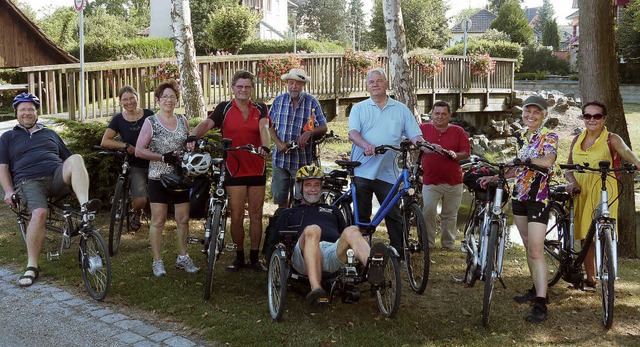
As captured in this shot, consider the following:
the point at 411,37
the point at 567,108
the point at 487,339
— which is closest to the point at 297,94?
the point at 487,339

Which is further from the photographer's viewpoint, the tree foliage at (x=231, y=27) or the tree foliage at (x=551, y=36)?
the tree foliage at (x=551, y=36)

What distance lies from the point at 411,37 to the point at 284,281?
158ft

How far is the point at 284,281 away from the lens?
5.33 metres

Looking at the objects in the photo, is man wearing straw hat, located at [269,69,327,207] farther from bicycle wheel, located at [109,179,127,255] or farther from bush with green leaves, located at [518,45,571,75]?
bush with green leaves, located at [518,45,571,75]

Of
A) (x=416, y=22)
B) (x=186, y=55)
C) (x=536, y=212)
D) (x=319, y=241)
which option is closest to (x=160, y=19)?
(x=416, y=22)

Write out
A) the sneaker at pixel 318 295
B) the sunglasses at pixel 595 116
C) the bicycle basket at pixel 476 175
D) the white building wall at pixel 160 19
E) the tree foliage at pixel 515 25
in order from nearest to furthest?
the sneaker at pixel 318 295 < the sunglasses at pixel 595 116 < the bicycle basket at pixel 476 175 < the white building wall at pixel 160 19 < the tree foliage at pixel 515 25

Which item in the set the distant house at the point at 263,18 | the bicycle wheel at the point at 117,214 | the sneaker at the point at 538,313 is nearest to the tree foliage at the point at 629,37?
the distant house at the point at 263,18

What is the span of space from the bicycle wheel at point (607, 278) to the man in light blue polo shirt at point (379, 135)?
1.77m

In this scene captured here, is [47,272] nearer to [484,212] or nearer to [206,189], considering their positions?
[206,189]

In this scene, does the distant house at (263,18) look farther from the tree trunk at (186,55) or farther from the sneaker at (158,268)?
the sneaker at (158,268)

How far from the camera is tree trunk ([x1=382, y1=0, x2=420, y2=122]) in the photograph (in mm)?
10781

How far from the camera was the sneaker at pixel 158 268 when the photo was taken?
6.83 m

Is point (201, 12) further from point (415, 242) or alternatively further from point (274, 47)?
point (415, 242)

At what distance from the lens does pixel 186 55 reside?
11.7 metres
